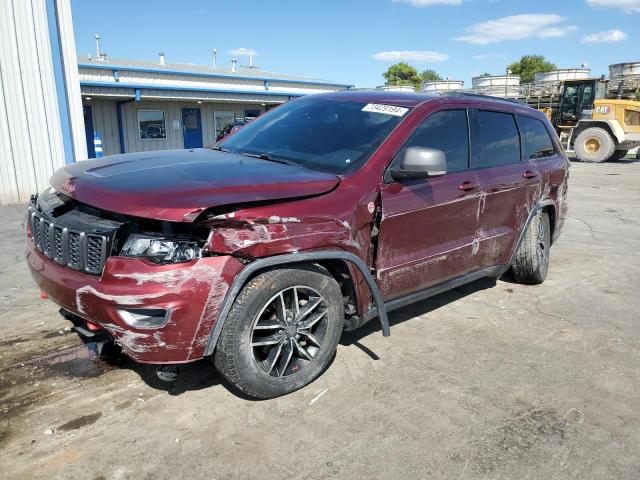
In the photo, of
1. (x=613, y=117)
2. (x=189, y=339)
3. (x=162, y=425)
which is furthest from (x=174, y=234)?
(x=613, y=117)

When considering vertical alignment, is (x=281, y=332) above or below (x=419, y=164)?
below

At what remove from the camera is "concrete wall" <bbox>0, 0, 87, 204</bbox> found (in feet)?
31.1

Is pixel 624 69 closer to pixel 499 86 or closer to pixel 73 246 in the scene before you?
pixel 499 86

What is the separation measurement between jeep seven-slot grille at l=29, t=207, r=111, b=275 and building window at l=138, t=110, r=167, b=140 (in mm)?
18301

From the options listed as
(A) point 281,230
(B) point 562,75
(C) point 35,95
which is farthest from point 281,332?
(B) point 562,75

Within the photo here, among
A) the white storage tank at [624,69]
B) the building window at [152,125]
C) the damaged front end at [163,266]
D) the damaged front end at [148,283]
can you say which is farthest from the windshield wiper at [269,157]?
the white storage tank at [624,69]

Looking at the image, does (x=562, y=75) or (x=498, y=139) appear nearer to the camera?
(x=498, y=139)

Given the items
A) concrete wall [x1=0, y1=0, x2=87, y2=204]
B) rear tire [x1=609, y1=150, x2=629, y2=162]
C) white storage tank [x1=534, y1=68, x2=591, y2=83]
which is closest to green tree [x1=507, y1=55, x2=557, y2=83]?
white storage tank [x1=534, y1=68, x2=591, y2=83]

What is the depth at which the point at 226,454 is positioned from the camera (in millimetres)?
2520

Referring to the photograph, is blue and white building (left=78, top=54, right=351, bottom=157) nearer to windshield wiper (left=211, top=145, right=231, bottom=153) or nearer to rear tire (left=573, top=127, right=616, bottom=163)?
rear tire (left=573, top=127, right=616, bottom=163)

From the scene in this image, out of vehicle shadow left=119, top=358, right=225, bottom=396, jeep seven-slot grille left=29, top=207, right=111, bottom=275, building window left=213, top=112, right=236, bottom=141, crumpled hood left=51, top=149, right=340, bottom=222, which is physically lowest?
vehicle shadow left=119, top=358, right=225, bottom=396

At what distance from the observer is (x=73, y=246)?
2703mm

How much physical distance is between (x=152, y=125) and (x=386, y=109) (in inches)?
725

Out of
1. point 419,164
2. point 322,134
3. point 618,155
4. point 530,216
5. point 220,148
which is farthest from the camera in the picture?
point 618,155
